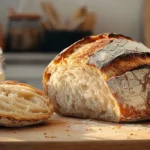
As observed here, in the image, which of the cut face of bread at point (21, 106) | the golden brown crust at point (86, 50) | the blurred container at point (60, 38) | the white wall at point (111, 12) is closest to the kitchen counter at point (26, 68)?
the blurred container at point (60, 38)

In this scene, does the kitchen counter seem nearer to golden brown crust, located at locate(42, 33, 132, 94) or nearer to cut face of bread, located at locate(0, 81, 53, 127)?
golden brown crust, located at locate(42, 33, 132, 94)

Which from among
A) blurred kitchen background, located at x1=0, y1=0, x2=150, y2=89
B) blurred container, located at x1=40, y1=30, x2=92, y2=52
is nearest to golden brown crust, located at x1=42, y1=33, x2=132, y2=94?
blurred kitchen background, located at x1=0, y1=0, x2=150, y2=89

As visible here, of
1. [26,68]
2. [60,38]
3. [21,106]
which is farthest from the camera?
[60,38]

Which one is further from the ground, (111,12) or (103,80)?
(111,12)

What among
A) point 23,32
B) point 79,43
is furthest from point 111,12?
point 79,43

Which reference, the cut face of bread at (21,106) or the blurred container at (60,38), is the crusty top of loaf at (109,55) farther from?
the blurred container at (60,38)

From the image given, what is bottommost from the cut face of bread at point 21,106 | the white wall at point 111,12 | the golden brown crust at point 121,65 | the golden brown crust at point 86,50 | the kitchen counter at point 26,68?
the kitchen counter at point 26,68

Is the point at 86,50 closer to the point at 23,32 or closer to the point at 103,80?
the point at 103,80
